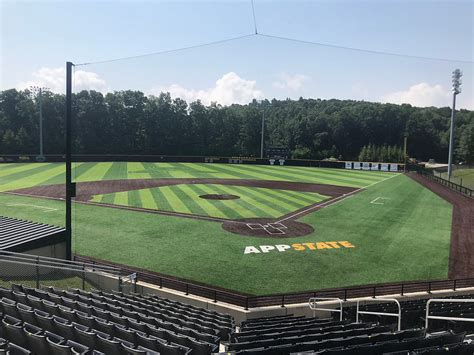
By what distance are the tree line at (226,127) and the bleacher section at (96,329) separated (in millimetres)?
81215

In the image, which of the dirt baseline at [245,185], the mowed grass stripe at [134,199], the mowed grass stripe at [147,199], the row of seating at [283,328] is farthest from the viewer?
the mowed grass stripe at [134,199]

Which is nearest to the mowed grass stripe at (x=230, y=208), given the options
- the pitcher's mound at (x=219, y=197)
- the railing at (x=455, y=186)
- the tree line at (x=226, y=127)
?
the pitcher's mound at (x=219, y=197)

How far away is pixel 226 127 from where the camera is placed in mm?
117438

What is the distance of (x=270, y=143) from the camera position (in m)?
122

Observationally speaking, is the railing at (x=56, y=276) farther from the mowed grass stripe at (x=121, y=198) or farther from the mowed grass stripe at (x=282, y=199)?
the mowed grass stripe at (x=282, y=199)

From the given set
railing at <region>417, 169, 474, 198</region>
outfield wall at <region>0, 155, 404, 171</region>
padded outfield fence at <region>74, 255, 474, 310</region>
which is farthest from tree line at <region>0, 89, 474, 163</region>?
padded outfield fence at <region>74, 255, 474, 310</region>

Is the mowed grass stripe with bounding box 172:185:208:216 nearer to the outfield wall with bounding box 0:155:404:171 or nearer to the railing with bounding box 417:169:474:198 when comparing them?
the railing with bounding box 417:169:474:198

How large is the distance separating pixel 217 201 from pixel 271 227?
35.9 ft

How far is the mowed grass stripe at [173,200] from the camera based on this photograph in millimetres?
35250

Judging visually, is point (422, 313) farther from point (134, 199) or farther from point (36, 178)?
point (36, 178)

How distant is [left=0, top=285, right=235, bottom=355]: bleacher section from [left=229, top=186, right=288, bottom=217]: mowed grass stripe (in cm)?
2308

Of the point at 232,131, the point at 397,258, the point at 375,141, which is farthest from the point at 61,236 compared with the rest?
the point at 375,141

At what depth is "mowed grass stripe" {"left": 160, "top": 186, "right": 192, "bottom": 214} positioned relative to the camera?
35.2 meters

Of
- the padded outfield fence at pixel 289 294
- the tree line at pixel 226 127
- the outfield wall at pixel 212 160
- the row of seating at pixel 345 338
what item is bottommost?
the padded outfield fence at pixel 289 294
